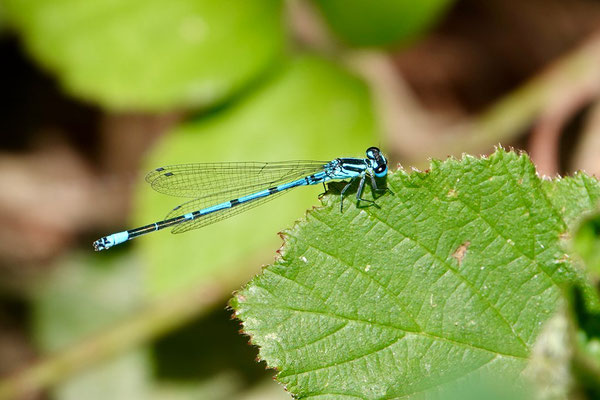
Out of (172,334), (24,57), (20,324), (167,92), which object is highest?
(24,57)

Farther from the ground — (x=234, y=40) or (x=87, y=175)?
(x=87, y=175)

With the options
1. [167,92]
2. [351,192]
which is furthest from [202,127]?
[351,192]

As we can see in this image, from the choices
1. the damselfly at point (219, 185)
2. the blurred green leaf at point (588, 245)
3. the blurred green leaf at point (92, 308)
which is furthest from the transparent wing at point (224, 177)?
the blurred green leaf at point (588, 245)

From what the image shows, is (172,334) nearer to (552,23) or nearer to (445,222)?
(445,222)

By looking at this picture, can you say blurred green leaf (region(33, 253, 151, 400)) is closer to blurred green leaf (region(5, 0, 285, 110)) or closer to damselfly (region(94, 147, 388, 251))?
damselfly (region(94, 147, 388, 251))

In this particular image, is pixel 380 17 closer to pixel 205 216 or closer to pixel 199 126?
pixel 199 126

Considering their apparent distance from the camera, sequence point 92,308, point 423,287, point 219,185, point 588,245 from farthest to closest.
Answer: point 92,308 < point 219,185 < point 423,287 < point 588,245

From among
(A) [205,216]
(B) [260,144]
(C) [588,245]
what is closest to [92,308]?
(A) [205,216]
